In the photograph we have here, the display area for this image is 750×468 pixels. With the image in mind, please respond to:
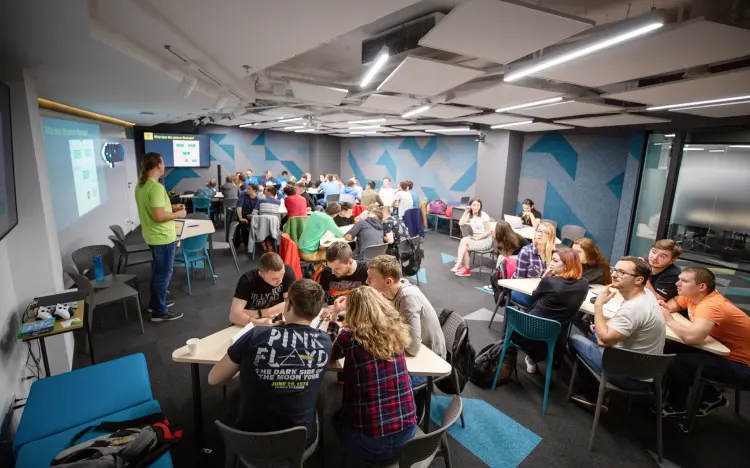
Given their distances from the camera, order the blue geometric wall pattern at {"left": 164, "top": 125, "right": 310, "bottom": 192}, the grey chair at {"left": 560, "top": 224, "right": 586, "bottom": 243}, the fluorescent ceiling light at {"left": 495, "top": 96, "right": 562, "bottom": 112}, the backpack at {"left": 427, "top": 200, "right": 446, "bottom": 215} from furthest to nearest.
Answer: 1. the blue geometric wall pattern at {"left": 164, "top": 125, "right": 310, "bottom": 192}
2. the backpack at {"left": 427, "top": 200, "right": 446, "bottom": 215}
3. the grey chair at {"left": 560, "top": 224, "right": 586, "bottom": 243}
4. the fluorescent ceiling light at {"left": 495, "top": 96, "right": 562, "bottom": 112}

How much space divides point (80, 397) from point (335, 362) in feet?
5.07

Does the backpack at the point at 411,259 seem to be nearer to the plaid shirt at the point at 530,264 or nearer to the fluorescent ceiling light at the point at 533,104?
the plaid shirt at the point at 530,264

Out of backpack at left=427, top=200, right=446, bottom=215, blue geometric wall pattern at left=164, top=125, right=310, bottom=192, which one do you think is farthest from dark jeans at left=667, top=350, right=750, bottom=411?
blue geometric wall pattern at left=164, top=125, right=310, bottom=192

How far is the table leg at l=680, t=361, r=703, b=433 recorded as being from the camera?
112 inches

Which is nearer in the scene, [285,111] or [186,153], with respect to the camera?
[285,111]

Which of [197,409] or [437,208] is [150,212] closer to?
[197,409]

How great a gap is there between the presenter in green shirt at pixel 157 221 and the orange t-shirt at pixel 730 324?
4.98 meters

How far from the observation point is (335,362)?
90.2 inches

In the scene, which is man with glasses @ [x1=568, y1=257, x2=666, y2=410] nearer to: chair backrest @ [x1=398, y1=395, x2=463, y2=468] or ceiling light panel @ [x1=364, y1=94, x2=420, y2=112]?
chair backrest @ [x1=398, y1=395, x2=463, y2=468]

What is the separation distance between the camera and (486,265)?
715 cm

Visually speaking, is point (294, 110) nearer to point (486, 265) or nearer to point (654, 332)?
point (486, 265)

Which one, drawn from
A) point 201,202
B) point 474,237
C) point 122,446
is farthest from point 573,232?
point 201,202

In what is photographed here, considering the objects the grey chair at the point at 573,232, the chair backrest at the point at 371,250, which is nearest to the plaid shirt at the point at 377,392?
the chair backrest at the point at 371,250

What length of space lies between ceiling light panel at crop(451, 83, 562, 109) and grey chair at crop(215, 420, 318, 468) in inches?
131
